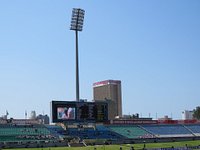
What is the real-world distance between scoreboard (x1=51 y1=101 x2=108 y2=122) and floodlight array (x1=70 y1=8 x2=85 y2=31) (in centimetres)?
2712

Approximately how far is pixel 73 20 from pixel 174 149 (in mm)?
52276

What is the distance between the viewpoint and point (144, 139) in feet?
365

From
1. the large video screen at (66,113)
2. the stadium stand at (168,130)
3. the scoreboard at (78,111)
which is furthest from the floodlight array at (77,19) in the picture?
the stadium stand at (168,130)

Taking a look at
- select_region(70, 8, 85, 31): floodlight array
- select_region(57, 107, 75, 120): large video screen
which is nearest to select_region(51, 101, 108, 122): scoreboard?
select_region(57, 107, 75, 120): large video screen

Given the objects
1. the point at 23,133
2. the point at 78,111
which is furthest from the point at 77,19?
the point at 23,133

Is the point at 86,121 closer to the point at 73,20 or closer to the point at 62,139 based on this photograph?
the point at 62,139

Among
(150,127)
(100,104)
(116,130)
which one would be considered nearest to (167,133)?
(150,127)

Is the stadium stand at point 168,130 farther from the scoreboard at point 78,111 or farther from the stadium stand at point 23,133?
the stadium stand at point 23,133

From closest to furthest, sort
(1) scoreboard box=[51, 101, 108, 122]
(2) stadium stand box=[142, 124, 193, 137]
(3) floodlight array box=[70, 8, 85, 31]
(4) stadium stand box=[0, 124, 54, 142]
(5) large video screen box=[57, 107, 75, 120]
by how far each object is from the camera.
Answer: (1) scoreboard box=[51, 101, 108, 122] → (5) large video screen box=[57, 107, 75, 120] → (4) stadium stand box=[0, 124, 54, 142] → (3) floodlight array box=[70, 8, 85, 31] → (2) stadium stand box=[142, 124, 193, 137]

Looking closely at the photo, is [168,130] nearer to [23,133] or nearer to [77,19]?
[77,19]

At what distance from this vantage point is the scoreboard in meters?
96.6

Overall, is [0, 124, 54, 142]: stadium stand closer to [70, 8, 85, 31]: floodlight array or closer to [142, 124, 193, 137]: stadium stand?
[70, 8, 85, 31]: floodlight array

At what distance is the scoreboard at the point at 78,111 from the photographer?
96625 mm

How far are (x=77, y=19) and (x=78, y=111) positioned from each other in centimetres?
3065
